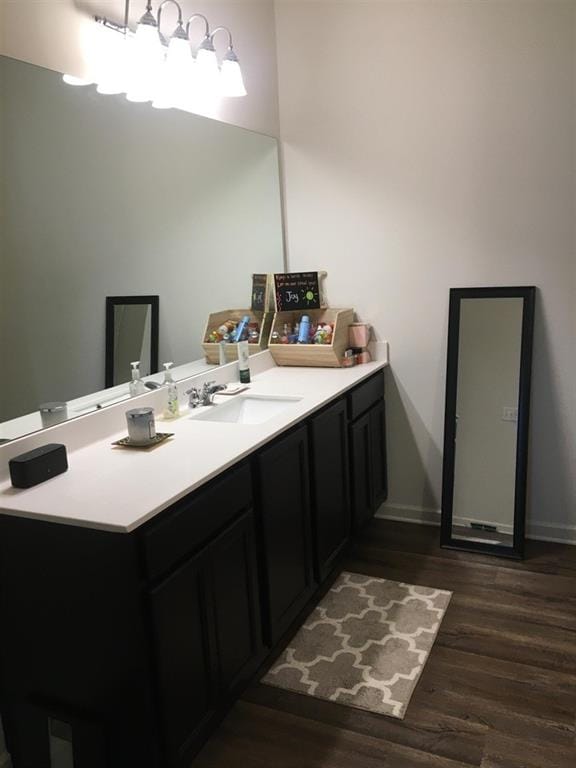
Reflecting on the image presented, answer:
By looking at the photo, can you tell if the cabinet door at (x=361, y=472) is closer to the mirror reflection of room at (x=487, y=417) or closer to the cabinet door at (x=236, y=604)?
the mirror reflection of room at (x=487, y=417)

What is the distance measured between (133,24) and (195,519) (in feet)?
5.89

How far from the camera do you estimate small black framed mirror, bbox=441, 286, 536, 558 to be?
2.98 metres

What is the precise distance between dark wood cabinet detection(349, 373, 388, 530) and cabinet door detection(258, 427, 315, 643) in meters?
0.54

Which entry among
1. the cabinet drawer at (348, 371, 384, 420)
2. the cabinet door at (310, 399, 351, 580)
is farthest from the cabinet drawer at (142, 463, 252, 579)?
the cabinet drawer at (348, 371, 384, 420)

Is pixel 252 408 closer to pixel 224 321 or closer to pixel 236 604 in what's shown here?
pixel 224 321

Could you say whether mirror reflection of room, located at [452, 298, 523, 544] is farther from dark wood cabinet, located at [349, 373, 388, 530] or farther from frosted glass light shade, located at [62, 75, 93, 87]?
frosted glass light shade, located at [62, 75, 93, 87]

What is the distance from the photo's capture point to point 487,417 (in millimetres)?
3086

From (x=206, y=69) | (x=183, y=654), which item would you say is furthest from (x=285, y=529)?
(x=206, y=69)

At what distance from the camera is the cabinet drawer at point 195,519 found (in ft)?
5.17

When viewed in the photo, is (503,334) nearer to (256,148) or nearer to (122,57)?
(256,148)

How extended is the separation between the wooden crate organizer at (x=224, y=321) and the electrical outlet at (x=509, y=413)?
1.22 meters

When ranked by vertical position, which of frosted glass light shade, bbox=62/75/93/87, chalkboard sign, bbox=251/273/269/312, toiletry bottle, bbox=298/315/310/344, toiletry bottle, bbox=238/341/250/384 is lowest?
toiletry bottle, bbox=238/341/250/384

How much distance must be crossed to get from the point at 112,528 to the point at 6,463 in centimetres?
53

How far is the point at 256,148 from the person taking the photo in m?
3.21
